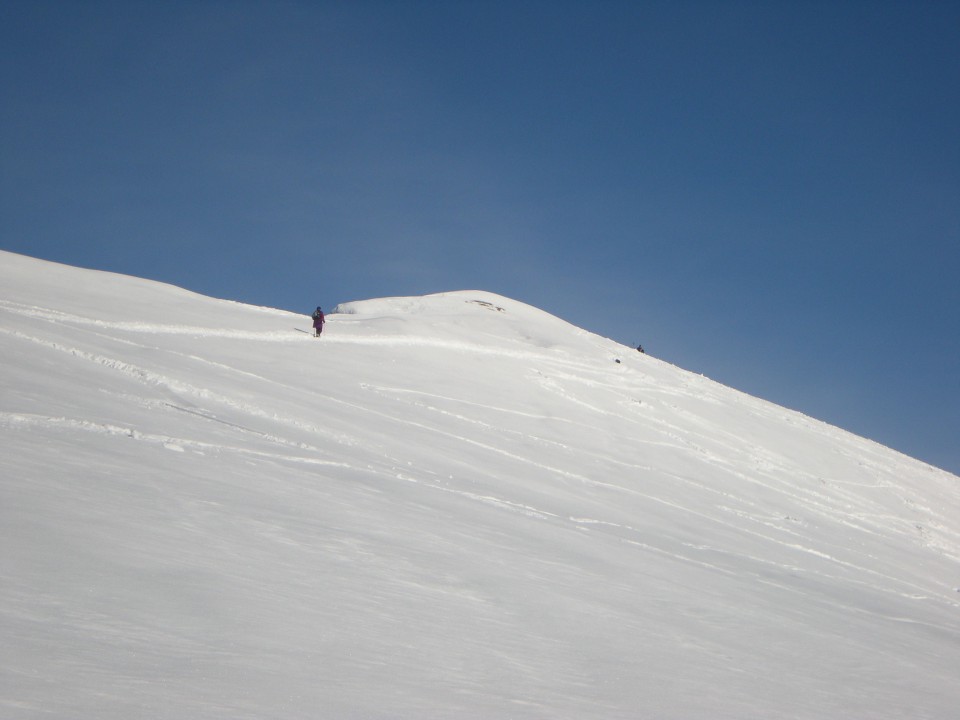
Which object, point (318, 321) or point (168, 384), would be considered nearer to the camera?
point (168, 384)

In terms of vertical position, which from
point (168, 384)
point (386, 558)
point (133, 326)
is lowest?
point (386, 558)

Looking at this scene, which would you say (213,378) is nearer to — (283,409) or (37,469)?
(283,409)

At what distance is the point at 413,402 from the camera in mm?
21047

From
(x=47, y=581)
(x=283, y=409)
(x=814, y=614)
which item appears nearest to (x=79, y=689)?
(x=47, y=581)

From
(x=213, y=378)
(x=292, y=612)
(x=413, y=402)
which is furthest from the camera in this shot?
(x=413, y=402)

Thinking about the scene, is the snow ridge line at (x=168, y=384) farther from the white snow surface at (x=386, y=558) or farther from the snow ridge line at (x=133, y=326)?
the snow ridge line at (x=133, y=326)

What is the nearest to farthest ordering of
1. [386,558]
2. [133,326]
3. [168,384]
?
[386,558]
[168,384]
[133,326]

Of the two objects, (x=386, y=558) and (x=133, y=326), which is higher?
(x=133, y=326)

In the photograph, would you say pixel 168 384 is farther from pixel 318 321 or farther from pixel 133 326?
pixel 318 321

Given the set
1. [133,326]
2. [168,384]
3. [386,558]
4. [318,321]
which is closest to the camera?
[386,558]

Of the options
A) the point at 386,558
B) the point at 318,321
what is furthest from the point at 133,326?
the point at 386,558

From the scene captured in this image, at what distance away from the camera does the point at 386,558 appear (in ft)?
25.5

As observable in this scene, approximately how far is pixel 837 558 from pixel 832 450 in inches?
648

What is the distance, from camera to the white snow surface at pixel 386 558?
4.70 metres
